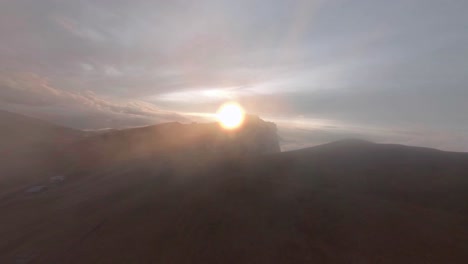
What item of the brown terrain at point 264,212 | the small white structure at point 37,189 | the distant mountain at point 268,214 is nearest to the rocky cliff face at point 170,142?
the small white structure at point 37,189

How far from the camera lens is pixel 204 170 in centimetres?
2834

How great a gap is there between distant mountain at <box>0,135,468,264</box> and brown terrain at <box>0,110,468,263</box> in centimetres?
7

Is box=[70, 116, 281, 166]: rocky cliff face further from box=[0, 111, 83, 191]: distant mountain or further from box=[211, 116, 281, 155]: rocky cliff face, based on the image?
box=[0, 111, 83, 191]: distant mountain

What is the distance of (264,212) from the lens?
18.2 m

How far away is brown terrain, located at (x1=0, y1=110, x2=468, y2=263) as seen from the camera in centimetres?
1457

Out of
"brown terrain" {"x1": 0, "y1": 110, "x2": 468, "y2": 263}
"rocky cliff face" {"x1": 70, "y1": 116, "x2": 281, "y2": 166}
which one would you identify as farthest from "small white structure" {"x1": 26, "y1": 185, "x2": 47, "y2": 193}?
"rocky cliff face" {"x1": 70, "y1": 116, "x2": 281, "y2": 166}

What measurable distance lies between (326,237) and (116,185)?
20754 millimetres

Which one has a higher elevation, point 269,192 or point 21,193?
point 269,192

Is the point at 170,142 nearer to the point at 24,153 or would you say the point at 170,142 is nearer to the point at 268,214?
the point at 24,153

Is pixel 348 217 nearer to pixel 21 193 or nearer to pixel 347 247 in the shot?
pixel 347 247

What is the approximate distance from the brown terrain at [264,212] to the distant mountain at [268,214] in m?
0.07

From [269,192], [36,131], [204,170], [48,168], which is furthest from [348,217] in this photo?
[36,131]

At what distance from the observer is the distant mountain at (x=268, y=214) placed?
47.6 feet

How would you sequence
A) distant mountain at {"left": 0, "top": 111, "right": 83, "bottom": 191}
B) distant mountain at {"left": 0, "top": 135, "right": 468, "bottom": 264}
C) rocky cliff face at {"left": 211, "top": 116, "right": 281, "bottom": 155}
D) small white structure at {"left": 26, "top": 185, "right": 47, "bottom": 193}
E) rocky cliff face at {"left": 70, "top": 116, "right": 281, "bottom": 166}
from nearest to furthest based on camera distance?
distant mountain at {"left": 0, "top": 135, "right": 468, "bottom": 264}
small white structure at {"left": 26, "top": 185, "right": 47, "bottom": 193}
distant mountain at {"left": 0, "top": 111, "right": 83, "bottom": 191}
rocky cliff face at {"left": 70, "top": 116, "right": 281, "bottom": 166}
rocky cliff face at {"left": 211, "top": 116, "right": 281, "bottom": 155}
